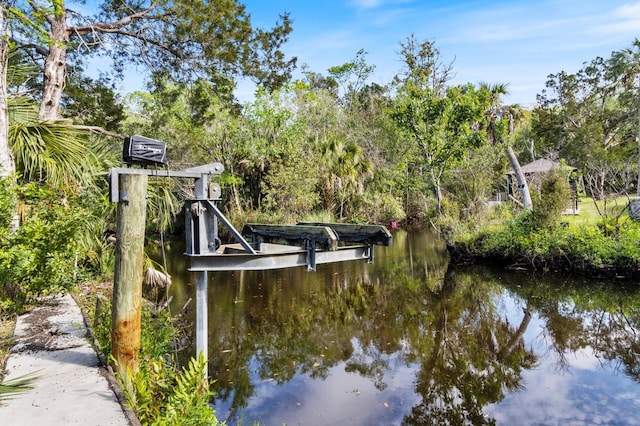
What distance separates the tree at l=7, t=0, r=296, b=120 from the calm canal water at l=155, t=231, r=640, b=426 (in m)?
4.67

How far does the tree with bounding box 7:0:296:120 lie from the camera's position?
7418 millimetres

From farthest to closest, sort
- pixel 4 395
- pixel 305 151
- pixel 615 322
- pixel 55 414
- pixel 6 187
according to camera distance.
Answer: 1. pixel 305 151
2. pixel 615 322
3. pixel 6 187
4. pixel 4 395
5. pixel 55 414

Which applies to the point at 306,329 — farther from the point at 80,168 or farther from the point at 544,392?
the point at 80,168

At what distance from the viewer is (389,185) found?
66.1 ft

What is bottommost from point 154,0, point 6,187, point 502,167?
point 6,187

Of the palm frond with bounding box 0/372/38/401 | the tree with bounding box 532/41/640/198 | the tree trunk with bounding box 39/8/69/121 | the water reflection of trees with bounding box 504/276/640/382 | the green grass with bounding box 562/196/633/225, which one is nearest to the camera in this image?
the palm frond with bounding box 0/372/38/401

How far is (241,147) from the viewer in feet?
52.1

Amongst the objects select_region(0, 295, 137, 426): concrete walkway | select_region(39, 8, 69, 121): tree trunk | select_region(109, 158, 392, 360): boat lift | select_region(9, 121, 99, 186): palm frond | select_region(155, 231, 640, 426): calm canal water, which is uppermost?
select_region(39, 8, 69, 121): tree trunk

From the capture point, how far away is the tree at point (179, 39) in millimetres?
7418

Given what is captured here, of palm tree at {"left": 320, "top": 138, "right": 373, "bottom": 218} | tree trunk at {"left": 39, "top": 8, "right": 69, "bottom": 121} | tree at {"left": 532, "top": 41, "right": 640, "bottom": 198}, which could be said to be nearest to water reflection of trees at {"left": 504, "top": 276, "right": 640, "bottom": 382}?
tree trunk at {"left": 39, "top": 8, "right": 69, "bottom": 121}

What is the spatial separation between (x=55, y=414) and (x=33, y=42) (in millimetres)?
7077

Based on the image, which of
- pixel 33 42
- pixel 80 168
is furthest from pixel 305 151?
pixel 80 168

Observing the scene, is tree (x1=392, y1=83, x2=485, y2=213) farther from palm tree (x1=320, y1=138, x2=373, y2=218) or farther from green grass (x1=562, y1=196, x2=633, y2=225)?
palm tree (x1=320, y1=138, x2=373, y2=218)

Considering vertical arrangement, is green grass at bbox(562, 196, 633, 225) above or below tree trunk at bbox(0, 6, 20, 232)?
below
